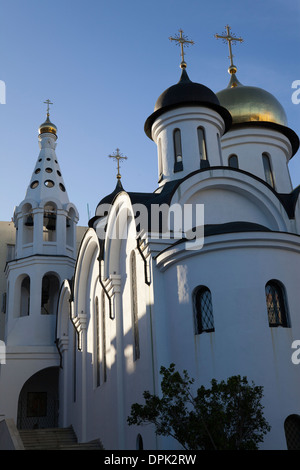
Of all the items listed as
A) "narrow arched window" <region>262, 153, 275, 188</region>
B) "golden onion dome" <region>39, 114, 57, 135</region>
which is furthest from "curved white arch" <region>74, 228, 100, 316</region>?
"golden onion dome" <region>39, 114, 57, 135</region>

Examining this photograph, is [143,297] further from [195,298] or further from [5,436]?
[5,436]

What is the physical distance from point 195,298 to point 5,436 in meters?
7.73

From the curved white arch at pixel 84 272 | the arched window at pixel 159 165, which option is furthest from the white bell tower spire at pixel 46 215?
the arched window at pixel 159 165

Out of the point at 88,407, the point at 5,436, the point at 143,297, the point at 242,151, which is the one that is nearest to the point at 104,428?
the point at 88,407

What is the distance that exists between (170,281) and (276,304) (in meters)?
2.13

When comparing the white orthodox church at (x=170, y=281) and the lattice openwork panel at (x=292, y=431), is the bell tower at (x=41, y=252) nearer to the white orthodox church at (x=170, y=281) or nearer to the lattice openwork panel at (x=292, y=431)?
the white orthodox church at (x=170, y=281)

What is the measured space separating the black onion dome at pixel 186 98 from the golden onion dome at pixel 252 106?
1.37 m

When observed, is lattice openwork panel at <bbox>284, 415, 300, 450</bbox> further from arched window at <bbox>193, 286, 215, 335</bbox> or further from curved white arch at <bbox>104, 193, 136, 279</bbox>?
curved white arch at <bbox>104, 193, 136, 279</bbox>

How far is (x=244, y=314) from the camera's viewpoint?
1012cm

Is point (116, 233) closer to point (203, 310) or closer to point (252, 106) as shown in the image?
point (203, 310)

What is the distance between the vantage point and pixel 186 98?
599 inches

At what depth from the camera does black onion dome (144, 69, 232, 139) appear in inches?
599

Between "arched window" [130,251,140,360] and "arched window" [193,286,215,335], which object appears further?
"arched window" [130,251,140,360]

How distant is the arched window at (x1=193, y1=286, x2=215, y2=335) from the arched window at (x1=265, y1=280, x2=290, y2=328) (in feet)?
3.51
